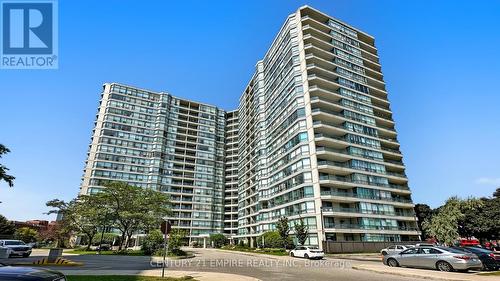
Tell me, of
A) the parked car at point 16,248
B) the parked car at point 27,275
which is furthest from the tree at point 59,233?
the parked car at point 27,275

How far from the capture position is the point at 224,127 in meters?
129

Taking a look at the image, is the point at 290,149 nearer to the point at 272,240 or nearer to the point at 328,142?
the point at 328,142

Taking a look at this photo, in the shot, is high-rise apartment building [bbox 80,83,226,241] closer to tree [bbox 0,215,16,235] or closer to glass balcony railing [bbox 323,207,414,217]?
tree [bbox 0,215,16,235]

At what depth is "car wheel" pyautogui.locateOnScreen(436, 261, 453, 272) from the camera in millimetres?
17581

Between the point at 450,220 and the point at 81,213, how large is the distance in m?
72.5

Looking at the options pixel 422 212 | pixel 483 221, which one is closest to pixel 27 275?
pixel 483 221

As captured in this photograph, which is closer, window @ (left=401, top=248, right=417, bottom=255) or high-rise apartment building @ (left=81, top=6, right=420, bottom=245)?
window @ (left=401, top=248, right=417, bottom=255)

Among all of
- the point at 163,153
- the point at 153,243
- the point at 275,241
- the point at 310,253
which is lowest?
the point at 310,253

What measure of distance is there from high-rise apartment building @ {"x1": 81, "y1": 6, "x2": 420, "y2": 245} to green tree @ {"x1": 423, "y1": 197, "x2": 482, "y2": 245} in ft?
14.6

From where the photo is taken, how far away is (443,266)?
17.9m

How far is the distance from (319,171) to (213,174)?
65.1m

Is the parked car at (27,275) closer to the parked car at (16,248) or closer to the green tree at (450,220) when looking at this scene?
the parked car at (16,248)

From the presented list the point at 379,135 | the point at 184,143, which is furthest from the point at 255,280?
the point at 184,143

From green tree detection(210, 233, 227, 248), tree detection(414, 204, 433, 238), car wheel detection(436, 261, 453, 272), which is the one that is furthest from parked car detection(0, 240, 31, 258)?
tree detection(414, 204, 433, 238)
